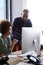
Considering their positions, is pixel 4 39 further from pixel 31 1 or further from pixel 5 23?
pixel 31 1

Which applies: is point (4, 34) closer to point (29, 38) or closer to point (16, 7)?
point (29, 38)

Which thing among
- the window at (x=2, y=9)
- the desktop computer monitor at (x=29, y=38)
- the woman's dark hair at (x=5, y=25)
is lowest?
the desktop computer monitor at (x=29, y=38)

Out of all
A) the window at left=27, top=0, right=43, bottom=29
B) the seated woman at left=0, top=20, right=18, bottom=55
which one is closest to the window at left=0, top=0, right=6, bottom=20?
the window at left=27, top=0, right=43, bottom=29

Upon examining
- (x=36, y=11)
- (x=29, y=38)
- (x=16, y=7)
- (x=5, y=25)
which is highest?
(x=16, y=7)

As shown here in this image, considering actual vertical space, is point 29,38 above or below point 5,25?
below

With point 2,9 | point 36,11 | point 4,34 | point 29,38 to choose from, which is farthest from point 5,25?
point 2,9

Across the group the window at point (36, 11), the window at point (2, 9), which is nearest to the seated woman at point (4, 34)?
the window at point (36, 11)

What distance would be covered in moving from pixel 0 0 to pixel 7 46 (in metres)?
2.46

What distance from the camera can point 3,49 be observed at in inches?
104

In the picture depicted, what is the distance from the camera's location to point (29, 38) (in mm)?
2365

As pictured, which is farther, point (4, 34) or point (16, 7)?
point (16, 7)

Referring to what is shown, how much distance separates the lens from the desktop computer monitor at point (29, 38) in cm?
232

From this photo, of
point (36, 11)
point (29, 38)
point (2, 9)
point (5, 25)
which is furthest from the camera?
point (2, 9)

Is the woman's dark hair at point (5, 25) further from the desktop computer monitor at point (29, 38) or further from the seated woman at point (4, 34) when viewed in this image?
the desktop computer monitor at point (29, 38)
